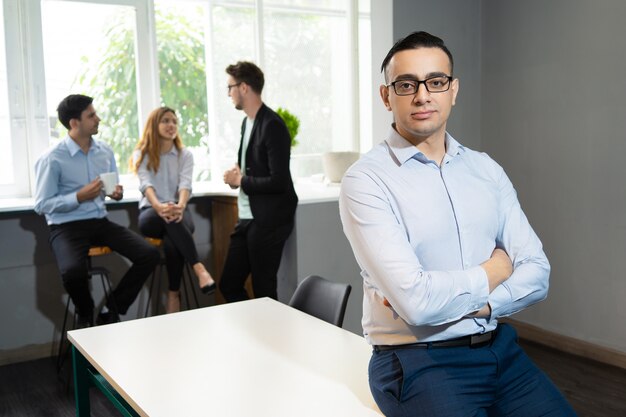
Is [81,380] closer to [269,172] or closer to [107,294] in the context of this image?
[269,172]

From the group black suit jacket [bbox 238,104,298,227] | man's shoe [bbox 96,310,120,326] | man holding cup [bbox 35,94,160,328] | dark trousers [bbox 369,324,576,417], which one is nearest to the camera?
dark trousers [bbox 369,324,576,417]

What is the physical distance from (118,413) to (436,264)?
7.65 feet

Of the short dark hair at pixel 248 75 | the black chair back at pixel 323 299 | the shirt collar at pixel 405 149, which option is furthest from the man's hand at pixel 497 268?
the short dark hair at pixel 248 75

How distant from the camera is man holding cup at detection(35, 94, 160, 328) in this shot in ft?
12.8

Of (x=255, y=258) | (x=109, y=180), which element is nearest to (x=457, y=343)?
(x=255, y=258)

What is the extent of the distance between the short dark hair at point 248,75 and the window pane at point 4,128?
1.64 meters

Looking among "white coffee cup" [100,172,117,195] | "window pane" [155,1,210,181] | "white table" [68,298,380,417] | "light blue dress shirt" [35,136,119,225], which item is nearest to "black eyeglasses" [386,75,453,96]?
"white table" [68,298,380,417]

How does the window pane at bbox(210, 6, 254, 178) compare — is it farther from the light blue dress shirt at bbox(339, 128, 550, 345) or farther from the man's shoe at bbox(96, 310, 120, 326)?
the light blue dress shirt at bbox(339, 128, 550, 345)

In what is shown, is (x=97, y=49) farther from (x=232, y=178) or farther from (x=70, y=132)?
(x=232, y=178)

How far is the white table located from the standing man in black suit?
129 cm

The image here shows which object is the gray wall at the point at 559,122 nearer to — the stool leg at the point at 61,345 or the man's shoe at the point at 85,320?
the man's shoe at the point at 85,320

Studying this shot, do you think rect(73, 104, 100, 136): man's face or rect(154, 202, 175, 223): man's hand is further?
rect(154, 202, 175, 223): man's hand

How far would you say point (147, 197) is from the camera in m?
4.35

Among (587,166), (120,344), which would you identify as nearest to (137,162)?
(120,344)
